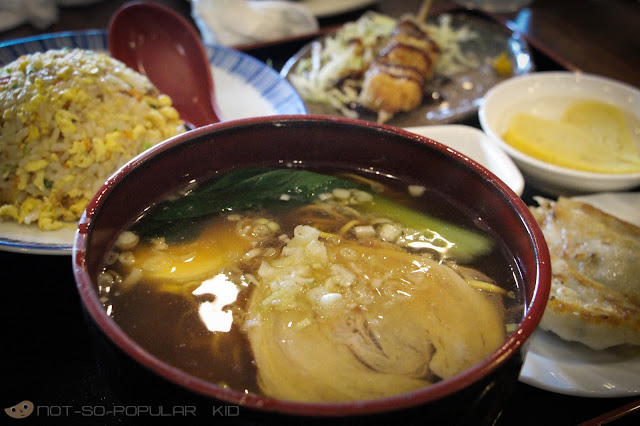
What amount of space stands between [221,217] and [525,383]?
82cm

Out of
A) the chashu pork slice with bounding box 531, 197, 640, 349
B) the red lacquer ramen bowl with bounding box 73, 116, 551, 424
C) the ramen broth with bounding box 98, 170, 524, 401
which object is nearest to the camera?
the red lacquer ramen bowl with bounding box 73, 116, 551, 424

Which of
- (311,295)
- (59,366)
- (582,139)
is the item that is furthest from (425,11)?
(59,366)

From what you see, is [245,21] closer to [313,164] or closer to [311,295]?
[313,164]

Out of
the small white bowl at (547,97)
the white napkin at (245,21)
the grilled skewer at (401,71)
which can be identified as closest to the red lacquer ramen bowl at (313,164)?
the small white bowl at (547,97)

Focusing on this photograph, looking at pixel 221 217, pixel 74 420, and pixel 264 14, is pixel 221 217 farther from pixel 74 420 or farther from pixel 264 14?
pixel 264 14

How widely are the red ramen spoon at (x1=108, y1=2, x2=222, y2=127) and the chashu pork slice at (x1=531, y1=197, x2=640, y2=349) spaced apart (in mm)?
1402

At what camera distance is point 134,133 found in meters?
1.75

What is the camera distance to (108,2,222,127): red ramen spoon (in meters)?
2.20

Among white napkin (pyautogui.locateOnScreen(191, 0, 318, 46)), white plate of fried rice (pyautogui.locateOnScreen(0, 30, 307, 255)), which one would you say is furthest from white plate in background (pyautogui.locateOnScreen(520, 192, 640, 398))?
white napkin (pyautogui.locateOnScreen(191, 0, 318, 46))

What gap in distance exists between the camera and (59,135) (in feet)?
5.42

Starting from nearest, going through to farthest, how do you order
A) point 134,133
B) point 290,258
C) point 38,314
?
1. point 290,258
2. point 38,314
3. point 134,133

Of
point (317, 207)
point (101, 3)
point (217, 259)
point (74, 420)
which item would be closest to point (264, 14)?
point (101, 3)

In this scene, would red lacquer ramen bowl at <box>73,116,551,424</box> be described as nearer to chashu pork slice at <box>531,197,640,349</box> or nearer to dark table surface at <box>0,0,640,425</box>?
dark table surface at <box>0,0,640,425</box>

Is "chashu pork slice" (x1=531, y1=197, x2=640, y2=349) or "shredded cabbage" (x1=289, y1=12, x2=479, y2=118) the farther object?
"shredded cabbage" (x1=289, y1=12, x2=479, y2=118)
